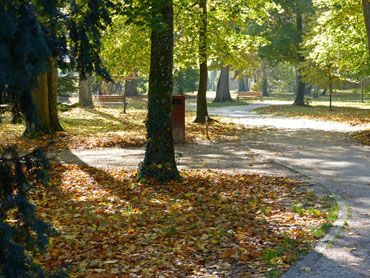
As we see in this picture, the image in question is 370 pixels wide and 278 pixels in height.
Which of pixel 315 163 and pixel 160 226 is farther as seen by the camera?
pixel 315 163

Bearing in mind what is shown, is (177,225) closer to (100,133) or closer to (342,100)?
(100,133)

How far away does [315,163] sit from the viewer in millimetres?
12602

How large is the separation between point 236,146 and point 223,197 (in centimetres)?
722

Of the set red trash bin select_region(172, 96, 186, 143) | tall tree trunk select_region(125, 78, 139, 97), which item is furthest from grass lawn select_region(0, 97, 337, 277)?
tall tree trunk select_region(125, 78, 139, 97)

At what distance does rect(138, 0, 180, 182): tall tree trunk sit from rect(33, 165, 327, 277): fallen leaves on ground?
0.37 m

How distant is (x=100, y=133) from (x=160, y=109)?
950 centimetres

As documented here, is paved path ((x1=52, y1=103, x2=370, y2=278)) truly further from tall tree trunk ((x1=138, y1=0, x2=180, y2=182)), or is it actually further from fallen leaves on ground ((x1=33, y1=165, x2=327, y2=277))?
tall tree trunk ((x1=138, y1=0, x2=180, y2=182))

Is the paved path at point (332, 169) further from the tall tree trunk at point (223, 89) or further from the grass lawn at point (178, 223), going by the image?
the tall tree trunk at point (223, 89)

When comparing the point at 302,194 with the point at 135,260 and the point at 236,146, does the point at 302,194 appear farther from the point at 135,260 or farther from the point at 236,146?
the point at 236,146

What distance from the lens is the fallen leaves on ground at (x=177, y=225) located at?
5812 mm

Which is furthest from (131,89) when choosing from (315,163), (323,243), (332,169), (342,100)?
(323,243)

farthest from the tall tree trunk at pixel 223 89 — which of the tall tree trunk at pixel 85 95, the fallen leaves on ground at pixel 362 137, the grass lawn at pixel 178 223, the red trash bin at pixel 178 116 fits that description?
the grass lawn at pixel 178 223

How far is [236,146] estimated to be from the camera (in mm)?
16109

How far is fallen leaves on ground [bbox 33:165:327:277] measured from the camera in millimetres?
5812
